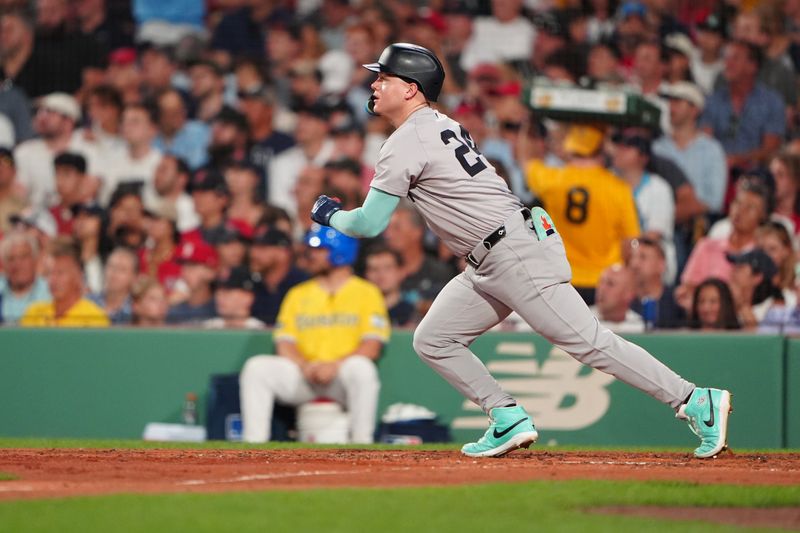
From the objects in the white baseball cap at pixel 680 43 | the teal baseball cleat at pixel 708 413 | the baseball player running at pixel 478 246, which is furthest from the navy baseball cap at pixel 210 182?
the teal baseball cleat at pixel 708 413

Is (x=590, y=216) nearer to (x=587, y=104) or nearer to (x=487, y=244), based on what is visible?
(x=587, y=104)

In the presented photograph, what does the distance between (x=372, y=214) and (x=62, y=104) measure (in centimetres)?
655

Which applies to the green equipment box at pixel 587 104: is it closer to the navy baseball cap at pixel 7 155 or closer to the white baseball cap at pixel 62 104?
the white baseball cap at pixel 62 104

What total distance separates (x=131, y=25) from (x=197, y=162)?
1.94m

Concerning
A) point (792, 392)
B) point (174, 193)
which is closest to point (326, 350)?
point (174, 193)

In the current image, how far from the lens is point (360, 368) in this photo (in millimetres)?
8227

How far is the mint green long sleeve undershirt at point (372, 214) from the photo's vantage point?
5422 millimetres

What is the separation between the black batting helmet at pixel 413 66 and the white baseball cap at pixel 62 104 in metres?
6.09

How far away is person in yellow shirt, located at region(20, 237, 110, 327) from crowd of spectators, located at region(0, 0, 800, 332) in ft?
0.06

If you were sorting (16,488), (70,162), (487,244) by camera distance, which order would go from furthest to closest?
(70,162) < (487,244) < (16,488)

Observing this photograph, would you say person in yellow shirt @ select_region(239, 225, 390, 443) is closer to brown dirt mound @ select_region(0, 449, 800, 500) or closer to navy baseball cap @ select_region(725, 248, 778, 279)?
brown dirt mound @ select_region(0, 449, 800, 500)

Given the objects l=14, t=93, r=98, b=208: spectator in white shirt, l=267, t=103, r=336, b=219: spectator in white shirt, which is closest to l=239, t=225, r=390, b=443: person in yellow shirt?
l=267, t=103, r=336, b=219: spectator in white shirt

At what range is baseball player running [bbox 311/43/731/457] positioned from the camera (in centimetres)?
547

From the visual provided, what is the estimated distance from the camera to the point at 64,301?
9.33 m
